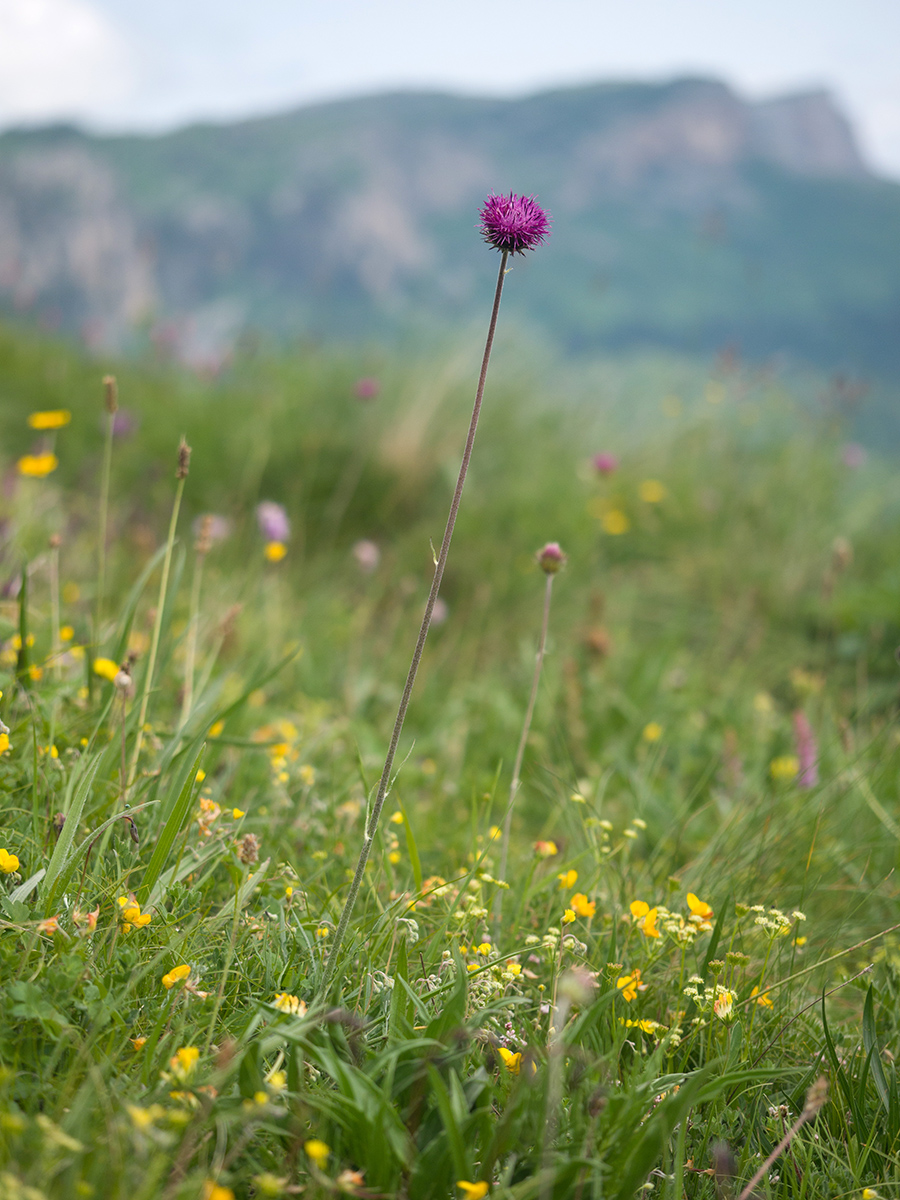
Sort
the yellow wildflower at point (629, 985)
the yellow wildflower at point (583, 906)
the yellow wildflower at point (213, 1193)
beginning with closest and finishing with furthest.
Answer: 1. the yellow wildflower at point (213, 1193)
2. the yellow wildflower at point (629, 985)
3. the yellow wildflower at point (583, 906)

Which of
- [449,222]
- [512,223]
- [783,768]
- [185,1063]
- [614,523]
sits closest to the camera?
[185,1063]

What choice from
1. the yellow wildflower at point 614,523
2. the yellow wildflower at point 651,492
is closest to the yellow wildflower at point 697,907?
the yellow wildflower at point 614,523

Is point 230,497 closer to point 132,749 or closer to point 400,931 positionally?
point 132,749

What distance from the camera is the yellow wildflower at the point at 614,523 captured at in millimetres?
4605

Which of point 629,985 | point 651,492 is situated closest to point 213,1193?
point 629,985

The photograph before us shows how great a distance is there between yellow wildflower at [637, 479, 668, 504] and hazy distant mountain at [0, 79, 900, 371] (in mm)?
17091

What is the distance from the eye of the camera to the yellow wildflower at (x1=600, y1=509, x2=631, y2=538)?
4605mm

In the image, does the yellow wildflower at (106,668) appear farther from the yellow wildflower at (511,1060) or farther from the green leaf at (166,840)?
the yellow wildflower at (511,1060)

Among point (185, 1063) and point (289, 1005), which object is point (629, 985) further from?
point (185, 1063)

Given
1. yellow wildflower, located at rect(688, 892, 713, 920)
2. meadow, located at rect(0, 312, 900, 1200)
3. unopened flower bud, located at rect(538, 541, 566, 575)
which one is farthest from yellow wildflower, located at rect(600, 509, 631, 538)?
yellow wildflower, located at rect(688, 892, 713, 920)

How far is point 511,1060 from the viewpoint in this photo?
3.60 feet

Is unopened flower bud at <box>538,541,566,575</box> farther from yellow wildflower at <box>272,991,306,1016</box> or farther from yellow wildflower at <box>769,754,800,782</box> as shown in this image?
yellow wildflower at <box>769,754,800,782</box>

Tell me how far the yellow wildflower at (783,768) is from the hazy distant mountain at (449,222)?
19868 millimetres

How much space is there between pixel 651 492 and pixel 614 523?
0.52 metres
